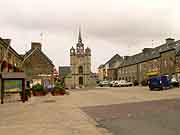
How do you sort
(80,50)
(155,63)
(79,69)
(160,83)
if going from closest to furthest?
1. (160,83)
2. (155,63)
3. (79,69)
4. (80,50)

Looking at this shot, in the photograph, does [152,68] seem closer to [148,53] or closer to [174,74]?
[148,53]

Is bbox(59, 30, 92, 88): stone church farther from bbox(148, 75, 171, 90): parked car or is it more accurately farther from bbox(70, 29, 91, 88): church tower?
bbox(148, 75, 171, 90): parked car

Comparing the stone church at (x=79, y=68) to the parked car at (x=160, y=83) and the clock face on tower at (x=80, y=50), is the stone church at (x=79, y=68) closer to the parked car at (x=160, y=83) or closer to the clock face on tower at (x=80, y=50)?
the clock face on tower at (x=80, y=50)

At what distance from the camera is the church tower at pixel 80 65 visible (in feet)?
397

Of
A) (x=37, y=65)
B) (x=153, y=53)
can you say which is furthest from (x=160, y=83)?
(x=153, y=53)

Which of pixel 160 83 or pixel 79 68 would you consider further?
pixel 79 68

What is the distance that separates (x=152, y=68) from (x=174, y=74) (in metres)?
14.6

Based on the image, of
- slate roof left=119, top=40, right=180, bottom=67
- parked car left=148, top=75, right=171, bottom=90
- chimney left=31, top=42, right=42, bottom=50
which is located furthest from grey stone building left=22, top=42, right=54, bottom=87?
parked car left=148, top=75, right=171, bottom=90

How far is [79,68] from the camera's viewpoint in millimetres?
124188

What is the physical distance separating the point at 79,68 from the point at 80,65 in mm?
1683

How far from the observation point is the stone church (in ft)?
396

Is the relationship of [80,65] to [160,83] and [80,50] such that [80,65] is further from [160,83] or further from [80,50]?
[160,83]

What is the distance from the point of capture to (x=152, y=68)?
8094 cm

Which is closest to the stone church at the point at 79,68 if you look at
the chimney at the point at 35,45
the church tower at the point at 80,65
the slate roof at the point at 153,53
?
the church tower at the point at 80,65
